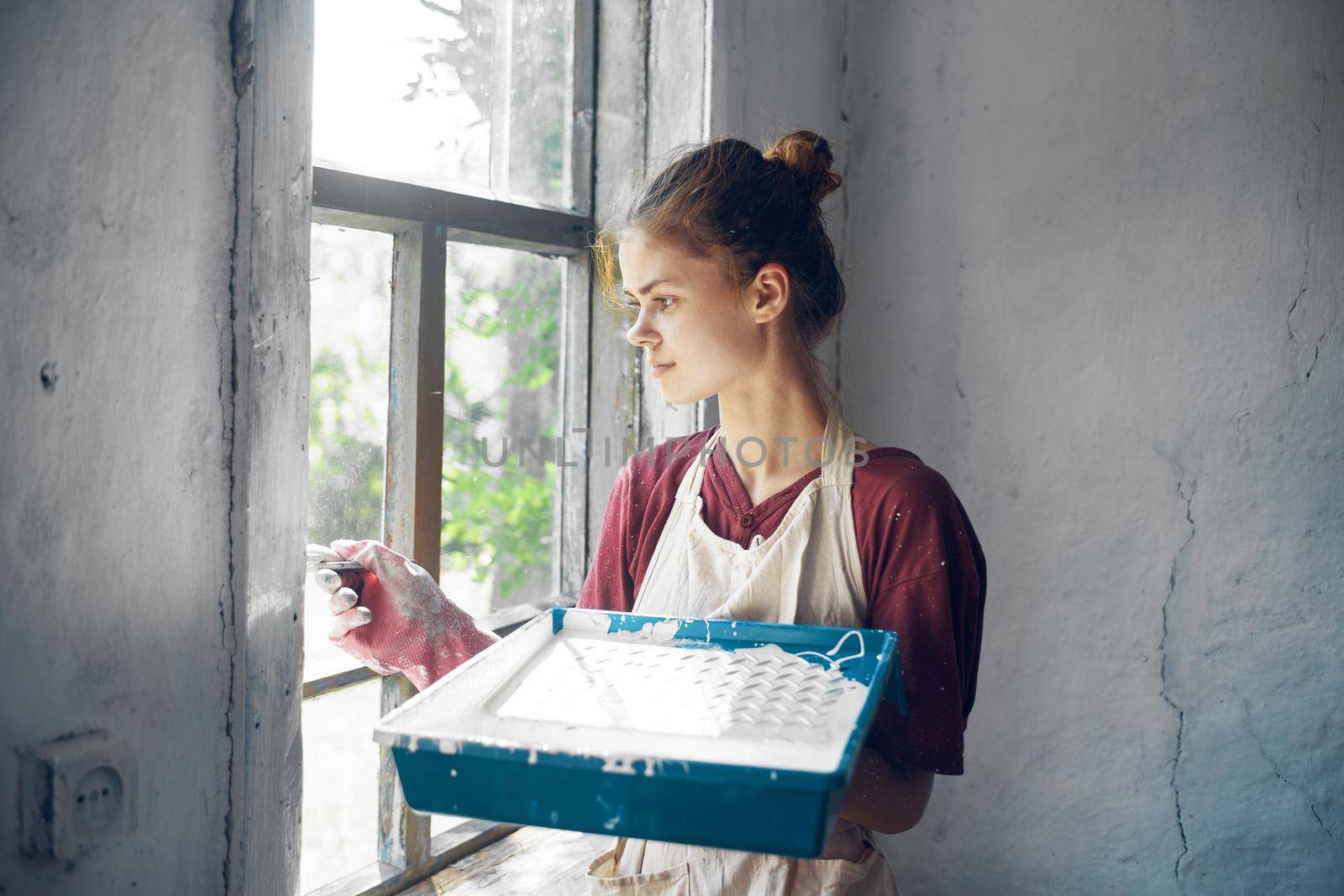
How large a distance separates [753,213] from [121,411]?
72 centimetres

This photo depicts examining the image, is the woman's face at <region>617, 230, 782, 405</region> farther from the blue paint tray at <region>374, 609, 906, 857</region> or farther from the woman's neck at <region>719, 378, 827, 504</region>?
the blue paint tray at <region>374, 609, 906, 857</region>

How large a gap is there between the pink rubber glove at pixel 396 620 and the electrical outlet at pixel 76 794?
0.30 meters

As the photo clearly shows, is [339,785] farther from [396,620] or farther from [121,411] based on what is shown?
[121,411]

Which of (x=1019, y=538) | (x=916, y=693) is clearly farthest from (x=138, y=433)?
(x=1019, y=538)

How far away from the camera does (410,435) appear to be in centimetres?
127

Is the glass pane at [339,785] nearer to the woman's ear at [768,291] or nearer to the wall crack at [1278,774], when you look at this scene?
the woman's ear at [768,291]

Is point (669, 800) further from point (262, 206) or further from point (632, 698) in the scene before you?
point (262, 206)

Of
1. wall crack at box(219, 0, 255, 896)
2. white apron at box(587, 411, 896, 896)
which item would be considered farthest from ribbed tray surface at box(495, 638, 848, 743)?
wall crack at box(219, 0, 255, 896)

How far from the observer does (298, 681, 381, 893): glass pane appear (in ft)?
3.98

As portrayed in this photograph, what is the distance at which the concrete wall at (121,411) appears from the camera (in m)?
0.72

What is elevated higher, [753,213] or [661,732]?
[753,213]

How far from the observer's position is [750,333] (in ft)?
3.79

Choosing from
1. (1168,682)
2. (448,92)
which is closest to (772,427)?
(448,92)

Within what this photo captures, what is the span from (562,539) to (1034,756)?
98cm
